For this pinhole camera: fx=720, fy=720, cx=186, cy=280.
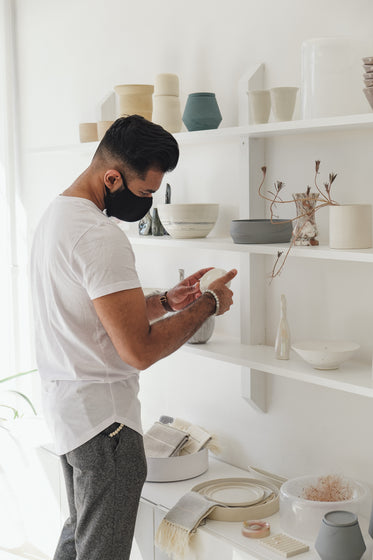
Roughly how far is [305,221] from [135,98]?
0.82 meters

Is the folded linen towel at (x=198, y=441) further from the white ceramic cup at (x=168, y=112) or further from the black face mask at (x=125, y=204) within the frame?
the white ceramic cup at (x=168, y=112)

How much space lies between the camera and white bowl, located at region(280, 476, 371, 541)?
6.56ft

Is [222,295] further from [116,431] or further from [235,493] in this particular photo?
[235,493]

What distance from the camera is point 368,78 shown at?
5.88 feet

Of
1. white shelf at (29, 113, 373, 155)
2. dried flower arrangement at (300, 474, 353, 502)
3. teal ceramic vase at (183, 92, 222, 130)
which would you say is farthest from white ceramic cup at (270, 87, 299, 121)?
dried flower arrangement at (300, 474, 353, 502)

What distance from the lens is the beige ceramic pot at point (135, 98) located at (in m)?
2.50

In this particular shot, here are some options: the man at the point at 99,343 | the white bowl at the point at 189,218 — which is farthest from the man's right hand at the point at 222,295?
the white bowl at the point at 189,218

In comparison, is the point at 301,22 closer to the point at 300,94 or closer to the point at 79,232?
the point at 300,94

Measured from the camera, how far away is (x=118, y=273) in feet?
5.67

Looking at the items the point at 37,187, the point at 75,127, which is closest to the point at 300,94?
the point at 75,127

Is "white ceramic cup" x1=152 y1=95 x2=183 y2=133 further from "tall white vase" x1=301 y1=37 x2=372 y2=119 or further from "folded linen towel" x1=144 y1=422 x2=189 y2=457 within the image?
"folded linen towel" x1=144 y1=422 x2=189 y2=457

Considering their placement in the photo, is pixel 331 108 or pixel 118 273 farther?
pixel 331 108

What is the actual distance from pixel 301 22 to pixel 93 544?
5.26ft

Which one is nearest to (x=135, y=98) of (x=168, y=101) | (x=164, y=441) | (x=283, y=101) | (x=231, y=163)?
(x=168, y=101)
